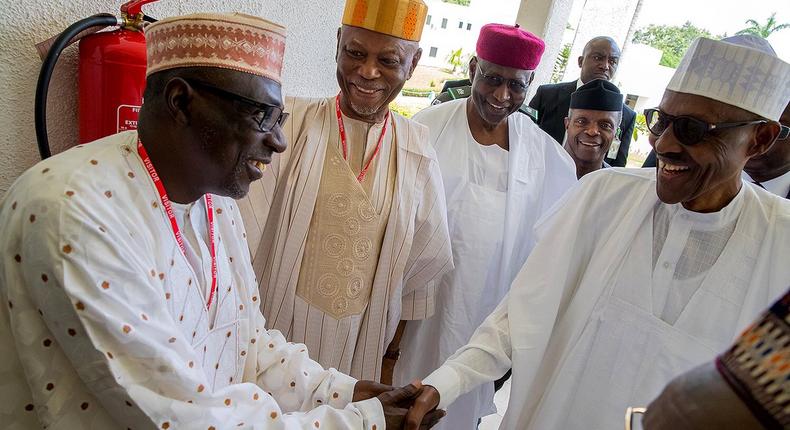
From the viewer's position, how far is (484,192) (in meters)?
2.95

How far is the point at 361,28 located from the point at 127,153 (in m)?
1.31

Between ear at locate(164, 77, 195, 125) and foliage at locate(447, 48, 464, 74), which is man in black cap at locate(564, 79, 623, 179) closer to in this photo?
ear at locate(164, 77, 195, 125)

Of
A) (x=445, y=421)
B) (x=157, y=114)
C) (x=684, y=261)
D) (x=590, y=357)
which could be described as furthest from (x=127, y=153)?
(x=445, y=421)

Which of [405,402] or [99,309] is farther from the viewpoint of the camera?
[405,402]

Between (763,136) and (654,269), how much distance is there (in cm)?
60

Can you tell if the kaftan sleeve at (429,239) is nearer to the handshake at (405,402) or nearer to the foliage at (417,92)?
the handshake at (405,402)

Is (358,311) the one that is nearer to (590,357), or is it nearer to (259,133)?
(590,357)

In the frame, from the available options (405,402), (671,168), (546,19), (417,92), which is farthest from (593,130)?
(417,92)

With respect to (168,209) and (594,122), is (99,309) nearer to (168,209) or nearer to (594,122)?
(168,209)

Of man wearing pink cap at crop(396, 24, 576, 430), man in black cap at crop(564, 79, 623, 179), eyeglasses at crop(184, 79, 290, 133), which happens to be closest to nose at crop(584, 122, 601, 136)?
man in black cap at crop(564, 79, 623, 179)

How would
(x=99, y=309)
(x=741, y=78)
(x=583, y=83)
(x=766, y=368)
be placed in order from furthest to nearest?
(x=583, y=83)
(x=741, y=78)
(x=99, y=309)
(x=766, y=368)

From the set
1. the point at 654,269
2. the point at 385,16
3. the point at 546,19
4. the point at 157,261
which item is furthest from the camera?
the point at 546,19

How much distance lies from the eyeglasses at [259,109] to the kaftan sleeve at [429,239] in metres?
1.12

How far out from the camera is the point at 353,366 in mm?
2443
